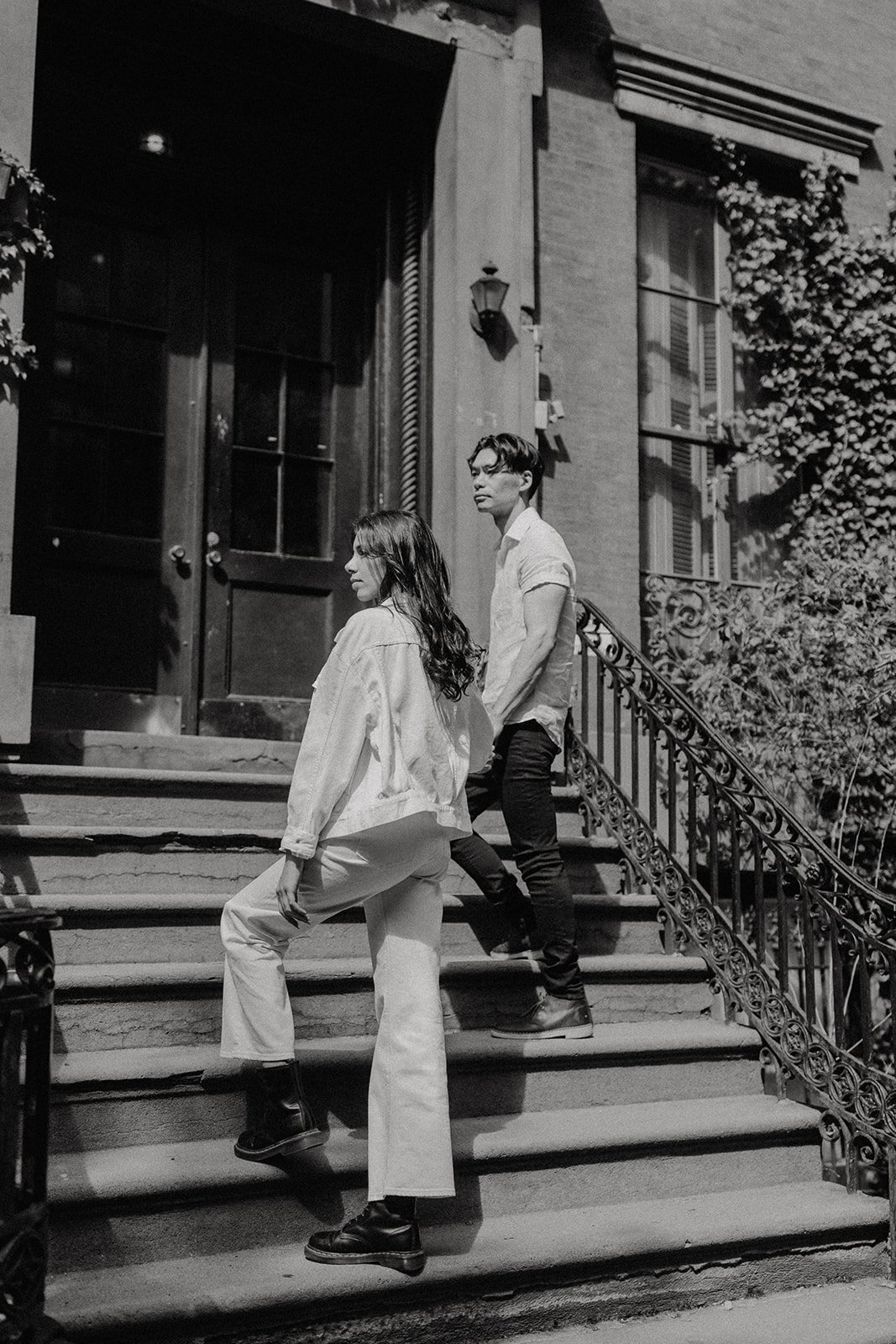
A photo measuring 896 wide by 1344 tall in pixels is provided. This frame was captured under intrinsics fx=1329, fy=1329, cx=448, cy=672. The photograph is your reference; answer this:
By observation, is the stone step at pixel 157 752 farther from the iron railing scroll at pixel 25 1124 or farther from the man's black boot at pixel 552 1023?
the iron railing scroll at pixel 25 1124

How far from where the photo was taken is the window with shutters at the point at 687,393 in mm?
7703

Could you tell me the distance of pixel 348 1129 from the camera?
3.83 meters

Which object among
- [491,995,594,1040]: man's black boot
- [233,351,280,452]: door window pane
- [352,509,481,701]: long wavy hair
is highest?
[233,351,280,452]: door window pane

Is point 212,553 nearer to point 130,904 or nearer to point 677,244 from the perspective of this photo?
point 130,904

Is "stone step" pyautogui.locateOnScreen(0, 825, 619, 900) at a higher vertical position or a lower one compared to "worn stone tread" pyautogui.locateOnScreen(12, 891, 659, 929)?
higher

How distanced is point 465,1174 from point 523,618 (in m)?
1.86

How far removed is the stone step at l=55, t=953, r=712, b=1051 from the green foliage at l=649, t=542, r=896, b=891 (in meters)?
1.46

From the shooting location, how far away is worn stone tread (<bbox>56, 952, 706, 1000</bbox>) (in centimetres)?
390

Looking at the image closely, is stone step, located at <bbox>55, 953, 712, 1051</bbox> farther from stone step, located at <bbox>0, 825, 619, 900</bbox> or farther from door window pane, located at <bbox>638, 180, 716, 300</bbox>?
door window pane, located at <bbox>638, 180, 716, 300</bbox>

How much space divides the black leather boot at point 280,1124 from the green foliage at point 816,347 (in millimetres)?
5139

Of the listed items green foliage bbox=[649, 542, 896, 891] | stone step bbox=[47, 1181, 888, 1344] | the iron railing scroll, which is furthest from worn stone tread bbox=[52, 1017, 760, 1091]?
green foliage bbox=[649, 542, 896, 891]

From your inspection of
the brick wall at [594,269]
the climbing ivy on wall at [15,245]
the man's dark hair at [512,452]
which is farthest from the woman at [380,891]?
the brick wall at [594,269]

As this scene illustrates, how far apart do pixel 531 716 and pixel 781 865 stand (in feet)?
3.47

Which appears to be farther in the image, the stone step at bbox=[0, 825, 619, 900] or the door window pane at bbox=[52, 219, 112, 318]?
the door window pane at bbox=[52, 219, 112, 318]
